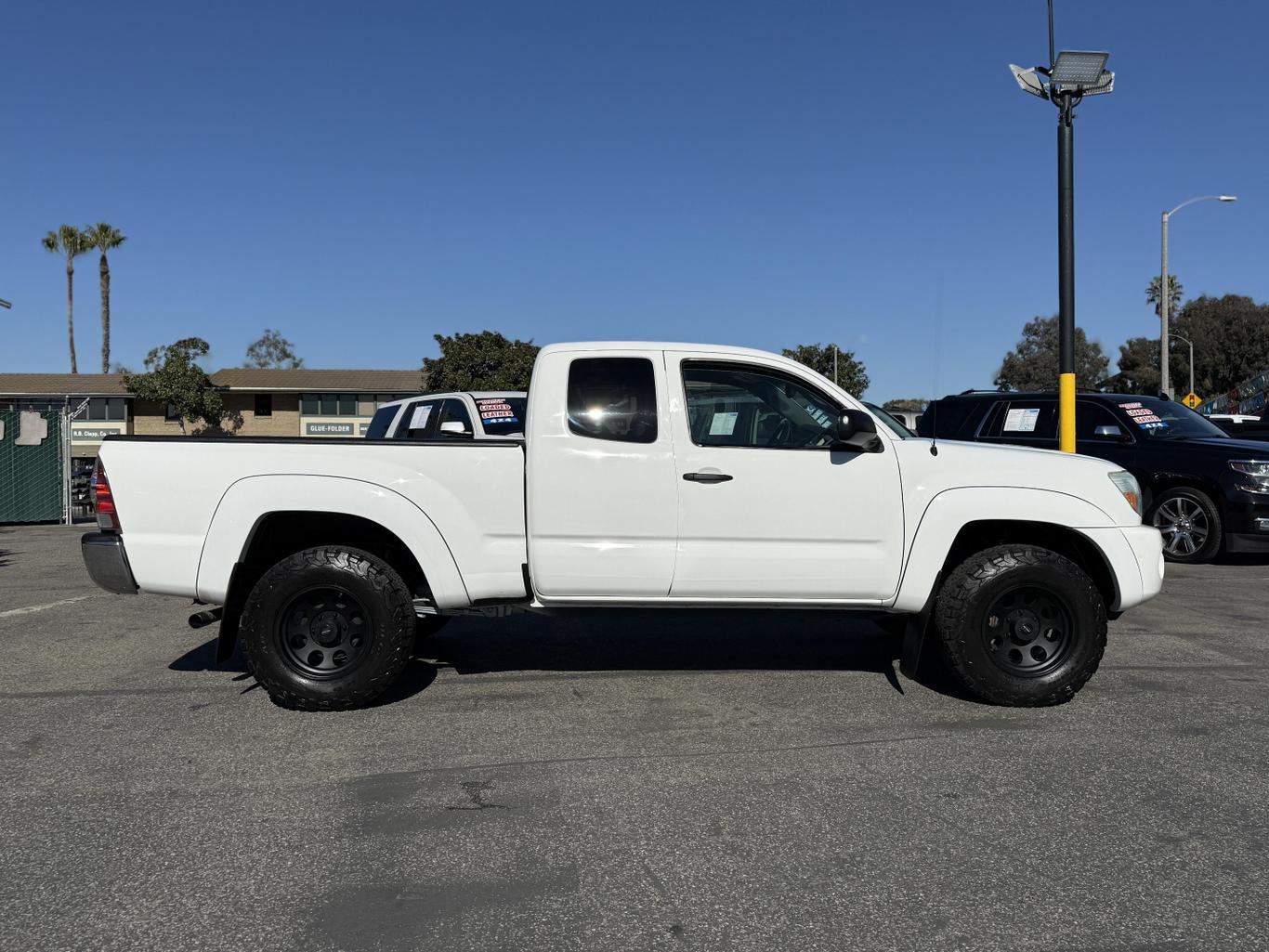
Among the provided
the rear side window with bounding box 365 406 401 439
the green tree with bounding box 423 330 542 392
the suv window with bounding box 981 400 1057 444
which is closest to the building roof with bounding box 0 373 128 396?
the green tree with bounding box 423 330 542 392

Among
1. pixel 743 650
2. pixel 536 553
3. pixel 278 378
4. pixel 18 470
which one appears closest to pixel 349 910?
pixel 536 553

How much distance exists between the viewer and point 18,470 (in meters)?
20.0

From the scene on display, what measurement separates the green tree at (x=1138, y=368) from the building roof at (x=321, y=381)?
1962 inches

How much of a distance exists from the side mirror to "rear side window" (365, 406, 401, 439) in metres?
7.47

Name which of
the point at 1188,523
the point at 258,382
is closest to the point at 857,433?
the point at 1188,523

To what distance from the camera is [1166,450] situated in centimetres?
1139

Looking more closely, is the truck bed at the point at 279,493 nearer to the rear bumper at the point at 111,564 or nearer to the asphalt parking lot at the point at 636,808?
the rear bumper at the point at 111,564

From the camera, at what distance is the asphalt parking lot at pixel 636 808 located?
3.05 m

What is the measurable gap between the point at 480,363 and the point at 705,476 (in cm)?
4396

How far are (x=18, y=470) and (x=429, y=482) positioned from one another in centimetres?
1852

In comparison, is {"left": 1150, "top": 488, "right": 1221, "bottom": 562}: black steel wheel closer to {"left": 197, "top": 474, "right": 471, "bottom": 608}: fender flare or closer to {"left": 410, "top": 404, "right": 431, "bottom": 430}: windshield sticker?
{"left": 410, "top": 404, "right": 431, "bottom": 430}: windshield sticker

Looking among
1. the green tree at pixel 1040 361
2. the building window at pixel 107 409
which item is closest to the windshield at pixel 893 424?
the building window at pixel 107 409

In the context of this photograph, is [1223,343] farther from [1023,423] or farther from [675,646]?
[675,646]

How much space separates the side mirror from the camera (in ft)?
16.8
